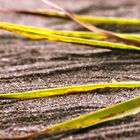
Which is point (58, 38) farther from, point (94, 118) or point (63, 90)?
point (94, 118)

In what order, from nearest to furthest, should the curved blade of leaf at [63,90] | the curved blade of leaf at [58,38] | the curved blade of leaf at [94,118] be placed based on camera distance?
the curved blade of leaf at [94,118], the curved blade of leaf at [63,90], the curved blade of leaf at [58,38]

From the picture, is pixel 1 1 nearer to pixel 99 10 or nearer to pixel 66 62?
pixel 99 10

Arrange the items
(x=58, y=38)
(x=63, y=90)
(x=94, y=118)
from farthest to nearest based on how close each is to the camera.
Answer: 1. (x=58, y=38)
2. (x=63, y=90)
3. (x=94, y=118)

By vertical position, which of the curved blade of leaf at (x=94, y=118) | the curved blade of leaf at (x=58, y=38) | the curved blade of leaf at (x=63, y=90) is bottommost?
the curved blade of leaf at (x=94, y=118)

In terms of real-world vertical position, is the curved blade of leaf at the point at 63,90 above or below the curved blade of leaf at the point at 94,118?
above

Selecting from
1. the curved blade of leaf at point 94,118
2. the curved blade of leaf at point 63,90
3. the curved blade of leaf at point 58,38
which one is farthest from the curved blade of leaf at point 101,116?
the curved blade of leaf at point 58,38

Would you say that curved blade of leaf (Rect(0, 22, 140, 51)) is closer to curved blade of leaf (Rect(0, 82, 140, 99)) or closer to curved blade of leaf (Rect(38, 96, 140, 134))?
curved blade of leaf (Rect(0, 82, 140, 99))

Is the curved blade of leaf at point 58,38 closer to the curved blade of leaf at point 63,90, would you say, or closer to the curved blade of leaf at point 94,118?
the curved blade of leaf at point 63,90

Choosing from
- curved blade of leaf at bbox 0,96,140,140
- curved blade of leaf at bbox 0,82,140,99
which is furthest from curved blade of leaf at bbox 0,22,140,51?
curved blade of leaf at bbox 0,96,140,140

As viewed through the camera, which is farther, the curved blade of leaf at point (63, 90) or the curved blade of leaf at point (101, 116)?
the curved blade of leaf at point (63, 90)

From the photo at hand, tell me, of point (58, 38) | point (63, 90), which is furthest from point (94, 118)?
point (58, 38)

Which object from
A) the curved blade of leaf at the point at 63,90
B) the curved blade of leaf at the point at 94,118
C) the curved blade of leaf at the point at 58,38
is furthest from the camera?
the curved blade of leaf at the point at 58,38

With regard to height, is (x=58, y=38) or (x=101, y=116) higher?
(x=58, y=38)
